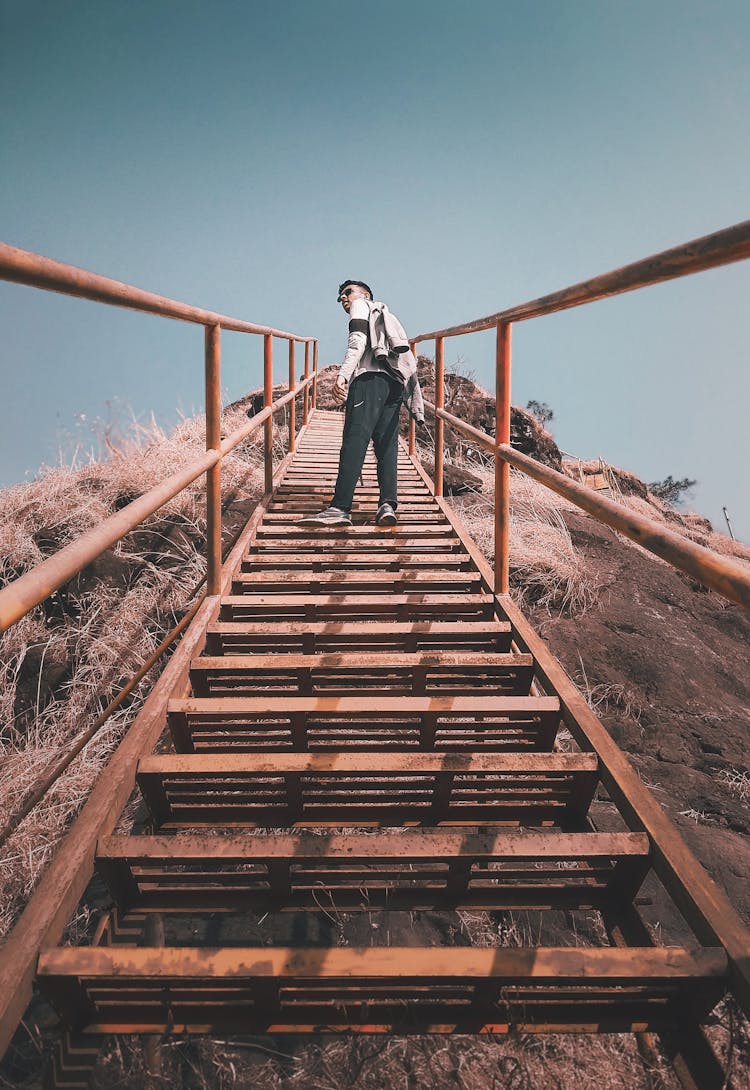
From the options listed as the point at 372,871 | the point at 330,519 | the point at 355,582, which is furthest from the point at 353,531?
the point at 372,871

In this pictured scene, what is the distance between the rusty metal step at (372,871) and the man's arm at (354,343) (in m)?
2.92

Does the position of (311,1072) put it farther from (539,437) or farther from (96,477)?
(539,437)

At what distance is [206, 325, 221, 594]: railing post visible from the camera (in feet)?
9.07

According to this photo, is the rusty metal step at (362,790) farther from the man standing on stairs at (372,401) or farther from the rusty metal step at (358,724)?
the man standing on stairs at (372,401)

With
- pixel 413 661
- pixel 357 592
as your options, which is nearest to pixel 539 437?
pixel 357 592

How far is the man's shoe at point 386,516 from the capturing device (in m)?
4.20

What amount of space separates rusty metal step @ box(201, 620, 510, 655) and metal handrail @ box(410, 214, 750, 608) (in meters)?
0.43

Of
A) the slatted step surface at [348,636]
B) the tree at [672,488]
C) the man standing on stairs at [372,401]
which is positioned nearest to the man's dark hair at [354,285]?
the man standing on stairs at [372,401]

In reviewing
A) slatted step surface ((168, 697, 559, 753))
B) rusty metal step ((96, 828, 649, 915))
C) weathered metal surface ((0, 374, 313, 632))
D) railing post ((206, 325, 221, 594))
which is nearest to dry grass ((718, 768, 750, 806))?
slatted step surface ((168, 697, 559, 753))

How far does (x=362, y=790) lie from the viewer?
189 cm

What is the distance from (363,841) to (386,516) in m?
2.80

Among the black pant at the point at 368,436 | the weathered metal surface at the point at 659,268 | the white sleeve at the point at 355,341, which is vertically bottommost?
the black pant at the point at 368,436

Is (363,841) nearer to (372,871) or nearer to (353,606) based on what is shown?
(372,871)

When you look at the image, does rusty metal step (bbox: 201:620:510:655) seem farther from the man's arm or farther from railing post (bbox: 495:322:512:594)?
the man's arm
